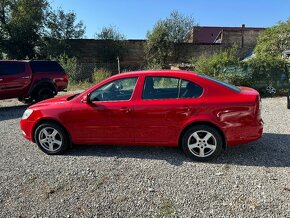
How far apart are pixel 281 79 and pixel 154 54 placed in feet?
50.1

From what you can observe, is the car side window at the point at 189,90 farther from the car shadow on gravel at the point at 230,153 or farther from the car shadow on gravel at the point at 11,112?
the car shadow on gravel at the point at 11,112

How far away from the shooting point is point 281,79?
12500 mm

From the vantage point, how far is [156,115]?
4.57 m

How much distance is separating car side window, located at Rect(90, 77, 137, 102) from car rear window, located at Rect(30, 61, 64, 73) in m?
6.78

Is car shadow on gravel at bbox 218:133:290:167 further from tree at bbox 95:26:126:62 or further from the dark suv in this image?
tree at bbox 95:26:126:62

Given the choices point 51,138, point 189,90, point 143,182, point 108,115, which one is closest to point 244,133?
point 189,90

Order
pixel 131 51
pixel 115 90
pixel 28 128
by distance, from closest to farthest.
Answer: pixel 115 90 < pixel 28 128 < pixel 131 51

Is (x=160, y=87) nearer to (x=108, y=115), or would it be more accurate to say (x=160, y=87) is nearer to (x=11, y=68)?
(x=108, y=115)

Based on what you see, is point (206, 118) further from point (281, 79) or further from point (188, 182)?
point (281, 79)

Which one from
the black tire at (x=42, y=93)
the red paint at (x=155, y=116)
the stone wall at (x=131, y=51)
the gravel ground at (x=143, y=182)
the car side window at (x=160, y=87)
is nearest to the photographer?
the gravel ground at (x=143, y=182)

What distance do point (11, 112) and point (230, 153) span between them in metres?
8.26

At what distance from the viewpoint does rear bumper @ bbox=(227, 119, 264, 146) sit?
4.42 meters

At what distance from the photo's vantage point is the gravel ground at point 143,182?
3229 mm

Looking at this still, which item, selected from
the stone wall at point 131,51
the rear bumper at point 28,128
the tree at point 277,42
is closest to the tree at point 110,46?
the stone wall at point 131,51
